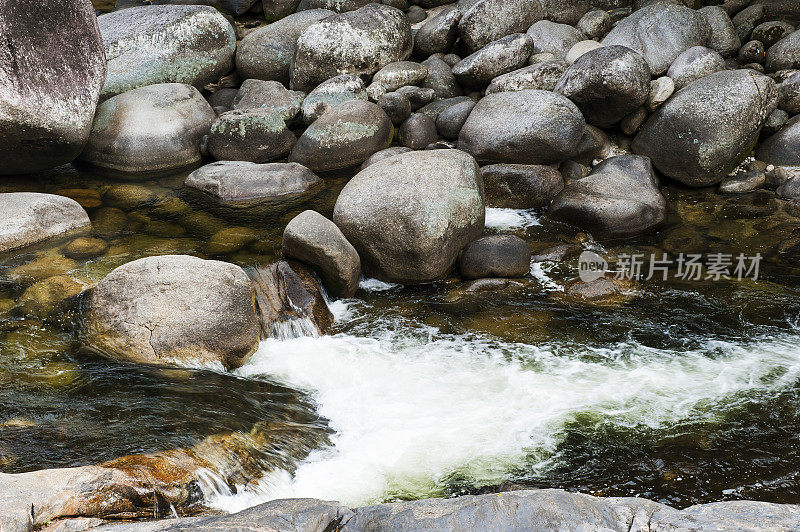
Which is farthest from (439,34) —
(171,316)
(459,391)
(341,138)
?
(459,391)

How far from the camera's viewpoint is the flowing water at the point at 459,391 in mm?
4168

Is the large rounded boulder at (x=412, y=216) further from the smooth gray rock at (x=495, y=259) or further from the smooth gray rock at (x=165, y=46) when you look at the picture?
the smooth gray rock at (x=165, y=46)

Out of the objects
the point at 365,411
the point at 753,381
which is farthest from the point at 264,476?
the point at 753,381

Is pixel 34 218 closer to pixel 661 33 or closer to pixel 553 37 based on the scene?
pixel 553 37

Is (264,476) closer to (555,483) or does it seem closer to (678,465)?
(555,483)

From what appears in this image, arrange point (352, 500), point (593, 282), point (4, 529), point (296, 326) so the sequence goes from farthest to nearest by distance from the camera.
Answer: point (593, 282), point (296, 326), point (352, 500), point (4, 529)

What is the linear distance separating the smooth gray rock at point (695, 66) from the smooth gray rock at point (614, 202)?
1.88 m

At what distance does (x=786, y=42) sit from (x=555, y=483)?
918 centimetres

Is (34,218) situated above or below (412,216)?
below

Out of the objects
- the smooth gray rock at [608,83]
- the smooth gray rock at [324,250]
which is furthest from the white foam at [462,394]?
the smooth gray rock at [608,83]

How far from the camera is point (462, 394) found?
16.9ft

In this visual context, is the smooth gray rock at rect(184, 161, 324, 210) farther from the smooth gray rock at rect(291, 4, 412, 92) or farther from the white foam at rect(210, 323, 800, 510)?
the white foam at rect(210, 323, 800, 510)

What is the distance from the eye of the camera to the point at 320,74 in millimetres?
11711

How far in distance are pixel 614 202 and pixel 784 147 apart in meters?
3.20
